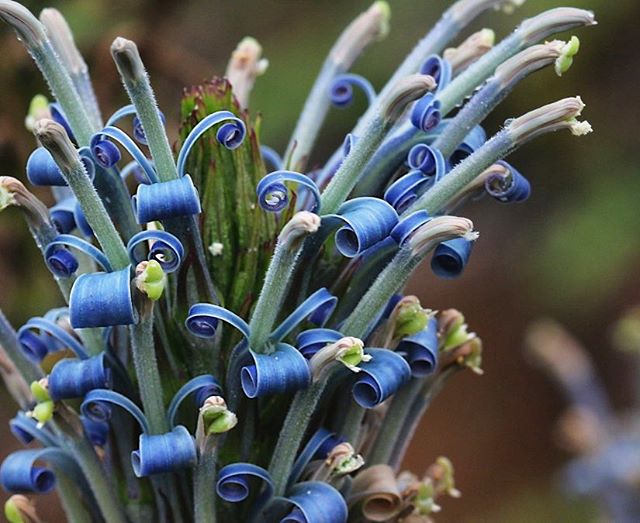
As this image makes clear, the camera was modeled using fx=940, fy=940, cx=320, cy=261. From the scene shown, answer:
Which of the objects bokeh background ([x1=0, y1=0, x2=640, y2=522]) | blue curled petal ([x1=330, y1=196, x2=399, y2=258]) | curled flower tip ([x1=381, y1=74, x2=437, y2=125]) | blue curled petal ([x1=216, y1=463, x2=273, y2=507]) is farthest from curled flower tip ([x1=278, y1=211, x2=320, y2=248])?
bokeh background ([x1=0, y1=0, x2=640, y2=522])

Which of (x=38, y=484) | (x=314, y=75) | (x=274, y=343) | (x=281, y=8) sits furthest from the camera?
(x=281, y=8)

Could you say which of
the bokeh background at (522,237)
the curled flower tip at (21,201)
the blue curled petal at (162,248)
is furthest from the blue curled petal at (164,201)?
the bokeh background at (522,237)

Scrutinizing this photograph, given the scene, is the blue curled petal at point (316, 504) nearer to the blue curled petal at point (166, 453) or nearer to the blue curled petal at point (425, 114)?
the blue curled petal at point (166, 453)

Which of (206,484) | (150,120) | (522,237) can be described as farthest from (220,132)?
(522,237)

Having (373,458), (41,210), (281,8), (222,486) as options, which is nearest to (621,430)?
(373,458)

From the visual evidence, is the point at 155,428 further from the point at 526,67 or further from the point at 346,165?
the point at 526,67

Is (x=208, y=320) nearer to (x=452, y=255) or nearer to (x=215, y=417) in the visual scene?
(x=215, y=417)
